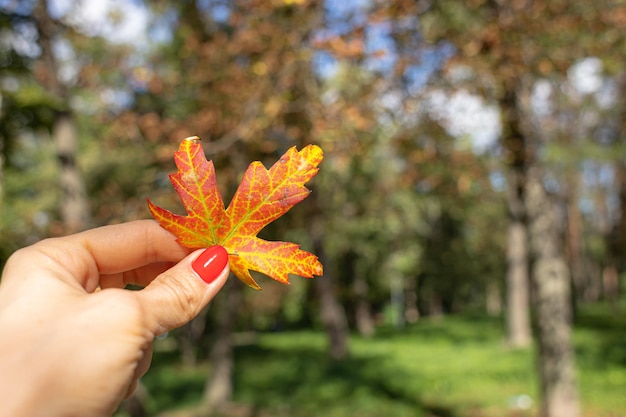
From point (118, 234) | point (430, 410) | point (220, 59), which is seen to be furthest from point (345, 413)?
point (118, 234)

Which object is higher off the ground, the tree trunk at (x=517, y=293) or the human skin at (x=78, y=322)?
the human skin at (x=78, y=322)

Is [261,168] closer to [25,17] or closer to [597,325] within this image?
[25,17]

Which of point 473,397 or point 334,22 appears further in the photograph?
point 473,397

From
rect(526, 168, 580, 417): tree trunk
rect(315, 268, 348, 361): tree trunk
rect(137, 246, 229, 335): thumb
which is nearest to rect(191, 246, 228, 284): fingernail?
rect(137, 246, 229, 335): thumb

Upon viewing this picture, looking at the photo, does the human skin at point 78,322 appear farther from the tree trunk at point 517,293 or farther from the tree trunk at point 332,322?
the tree trunk at point 517,293

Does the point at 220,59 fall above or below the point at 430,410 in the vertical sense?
above

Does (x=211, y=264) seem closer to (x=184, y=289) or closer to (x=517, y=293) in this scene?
(x=184, y=289)

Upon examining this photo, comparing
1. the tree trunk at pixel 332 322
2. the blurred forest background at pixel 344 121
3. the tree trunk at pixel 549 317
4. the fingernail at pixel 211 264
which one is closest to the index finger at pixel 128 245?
the fingernail at pixel 211 264

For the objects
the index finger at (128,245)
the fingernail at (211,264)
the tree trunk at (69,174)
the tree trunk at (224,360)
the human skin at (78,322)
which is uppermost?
the tree trunk at (69,174)
